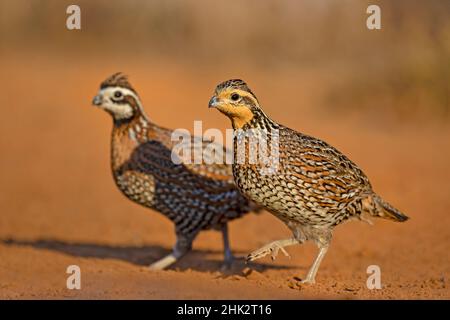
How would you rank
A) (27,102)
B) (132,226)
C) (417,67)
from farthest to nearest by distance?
1. (27,102)
2. (417,67)
3. (132,226)

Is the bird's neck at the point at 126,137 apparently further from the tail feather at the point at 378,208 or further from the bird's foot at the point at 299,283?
the tail feather at the point at 378,208

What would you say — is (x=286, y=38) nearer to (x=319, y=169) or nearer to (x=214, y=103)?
(x=319, y=169)

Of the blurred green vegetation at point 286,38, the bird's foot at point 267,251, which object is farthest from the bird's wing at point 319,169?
the blurred green vegetation at point 286,38

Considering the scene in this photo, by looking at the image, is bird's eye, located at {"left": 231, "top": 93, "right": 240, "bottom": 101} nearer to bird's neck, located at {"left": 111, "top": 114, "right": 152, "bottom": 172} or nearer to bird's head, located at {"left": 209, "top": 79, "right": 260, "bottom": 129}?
bird's head, located at {"left": 209, "top": 79, "right": 260, "bottom": 129}

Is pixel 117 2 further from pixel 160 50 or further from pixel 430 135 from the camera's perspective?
pixel 430 135

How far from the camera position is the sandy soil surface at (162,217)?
7824 millimetres

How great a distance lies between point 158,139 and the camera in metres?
9.63

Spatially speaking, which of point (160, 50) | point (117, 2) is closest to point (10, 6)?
point (117, 2)

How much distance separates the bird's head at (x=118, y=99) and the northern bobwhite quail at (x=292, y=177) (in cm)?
241

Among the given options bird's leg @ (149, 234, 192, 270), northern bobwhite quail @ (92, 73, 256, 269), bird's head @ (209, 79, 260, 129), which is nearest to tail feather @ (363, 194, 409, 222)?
northern bobwhite quail @ (92, 73, 256, 269)

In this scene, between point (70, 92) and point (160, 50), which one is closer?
point (70, 92)

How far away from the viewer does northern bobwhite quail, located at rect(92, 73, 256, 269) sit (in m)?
9.17

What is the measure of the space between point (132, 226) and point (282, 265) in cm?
355

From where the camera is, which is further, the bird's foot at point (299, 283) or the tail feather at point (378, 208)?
the tail feather at point (378, 208)
